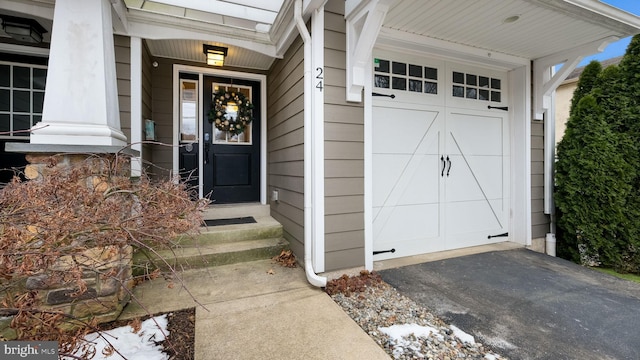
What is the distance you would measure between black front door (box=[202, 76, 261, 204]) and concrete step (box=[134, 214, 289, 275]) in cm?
84

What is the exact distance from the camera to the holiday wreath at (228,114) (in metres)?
3.77

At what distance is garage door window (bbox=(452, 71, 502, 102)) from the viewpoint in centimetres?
352

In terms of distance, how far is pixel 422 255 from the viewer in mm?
3287

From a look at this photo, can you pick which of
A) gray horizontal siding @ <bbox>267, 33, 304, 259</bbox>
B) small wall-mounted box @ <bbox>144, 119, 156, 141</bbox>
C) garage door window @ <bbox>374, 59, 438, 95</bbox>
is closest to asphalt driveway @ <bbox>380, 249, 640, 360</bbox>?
gray horizontal siding @ <bbox>267, 33, 304, 259</bbox>

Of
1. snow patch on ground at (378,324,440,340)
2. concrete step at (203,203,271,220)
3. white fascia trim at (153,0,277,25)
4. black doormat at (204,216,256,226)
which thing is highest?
white fascia trim at (153,0,277,25)

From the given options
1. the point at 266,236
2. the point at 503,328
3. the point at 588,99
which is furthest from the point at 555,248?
the point at 266,236

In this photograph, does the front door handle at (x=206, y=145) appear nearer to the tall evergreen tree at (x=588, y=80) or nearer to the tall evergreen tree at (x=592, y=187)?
the tall evergreen tree at (x=592, y=187)

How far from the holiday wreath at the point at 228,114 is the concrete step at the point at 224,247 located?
140 cm

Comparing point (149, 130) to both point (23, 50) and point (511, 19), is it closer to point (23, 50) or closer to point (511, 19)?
point (23, 50)

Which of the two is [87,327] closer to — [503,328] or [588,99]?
[503,328]

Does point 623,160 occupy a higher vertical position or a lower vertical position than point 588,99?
lower

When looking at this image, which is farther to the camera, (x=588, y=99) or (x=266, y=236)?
(x=588, y=99)

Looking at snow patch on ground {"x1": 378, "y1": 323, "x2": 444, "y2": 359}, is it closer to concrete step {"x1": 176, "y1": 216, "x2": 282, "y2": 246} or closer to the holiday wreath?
concrete step {"x1": 176, "y1": 216, "x2": 282, "y2": 246}

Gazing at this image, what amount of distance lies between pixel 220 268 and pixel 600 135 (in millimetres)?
4554
